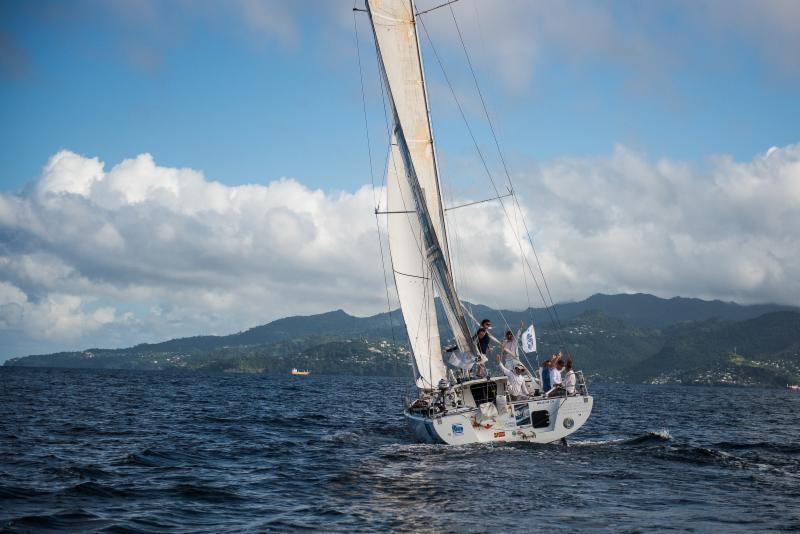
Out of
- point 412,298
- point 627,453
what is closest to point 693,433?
point 627,453

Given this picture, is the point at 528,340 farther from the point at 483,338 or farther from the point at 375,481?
the point at 375,481

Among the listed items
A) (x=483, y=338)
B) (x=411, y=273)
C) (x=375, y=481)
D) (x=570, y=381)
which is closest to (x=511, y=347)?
(x=483, y=338)

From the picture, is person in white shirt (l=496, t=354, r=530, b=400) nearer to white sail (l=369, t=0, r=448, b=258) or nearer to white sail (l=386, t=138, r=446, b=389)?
white sail (l=386, t=138, r=446, b=389)

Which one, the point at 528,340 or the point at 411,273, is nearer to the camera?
the point at 528,340

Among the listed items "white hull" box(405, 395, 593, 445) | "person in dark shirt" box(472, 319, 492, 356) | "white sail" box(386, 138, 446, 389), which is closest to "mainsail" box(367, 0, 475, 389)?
"white sail" box(386, 138, 446, 389)

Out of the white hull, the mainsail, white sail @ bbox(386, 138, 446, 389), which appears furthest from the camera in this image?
white sail @ bbox(386, 138, 446, 389)

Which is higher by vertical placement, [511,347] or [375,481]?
[511,347]

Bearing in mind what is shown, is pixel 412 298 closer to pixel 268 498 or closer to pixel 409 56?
pixel 409 56

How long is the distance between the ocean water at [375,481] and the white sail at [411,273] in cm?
365

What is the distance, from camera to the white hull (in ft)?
87.6

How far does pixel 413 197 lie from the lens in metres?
30.8

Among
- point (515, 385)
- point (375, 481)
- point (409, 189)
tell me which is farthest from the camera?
point (409, 189)

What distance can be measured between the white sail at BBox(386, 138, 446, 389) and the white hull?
4.39 metres

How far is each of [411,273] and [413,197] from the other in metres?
3.25
